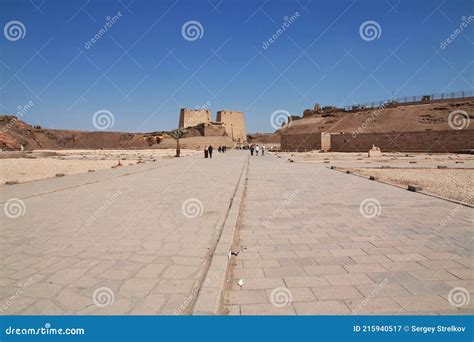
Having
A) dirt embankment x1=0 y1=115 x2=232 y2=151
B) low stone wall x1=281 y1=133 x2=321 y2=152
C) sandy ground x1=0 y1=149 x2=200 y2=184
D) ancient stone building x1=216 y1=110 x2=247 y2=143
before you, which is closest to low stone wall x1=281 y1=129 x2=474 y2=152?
low stone wall x1=281 y1=133 x2=321 y2=152

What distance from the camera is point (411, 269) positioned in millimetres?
3783

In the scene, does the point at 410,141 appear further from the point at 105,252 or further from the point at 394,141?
the point at 105,252

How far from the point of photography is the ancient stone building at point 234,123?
93812 millimetres

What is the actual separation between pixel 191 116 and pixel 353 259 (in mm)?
91726

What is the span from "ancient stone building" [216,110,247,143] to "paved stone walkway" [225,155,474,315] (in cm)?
8735

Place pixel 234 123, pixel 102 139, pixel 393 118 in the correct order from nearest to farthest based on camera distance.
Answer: pixel 393 118 → pixel 102 139 → pixel 234 123

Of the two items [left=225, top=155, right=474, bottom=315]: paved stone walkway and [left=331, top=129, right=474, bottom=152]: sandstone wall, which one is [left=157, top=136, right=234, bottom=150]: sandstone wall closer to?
[left=331, top=129, right=474, bottom=152]: sandstone wall

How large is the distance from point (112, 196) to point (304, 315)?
7208mm

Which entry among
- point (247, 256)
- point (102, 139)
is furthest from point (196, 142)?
point (247, 256)

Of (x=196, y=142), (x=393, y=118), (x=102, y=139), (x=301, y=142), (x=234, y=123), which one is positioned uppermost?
(x=234, y=123)

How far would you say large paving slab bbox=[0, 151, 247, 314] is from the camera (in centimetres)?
299

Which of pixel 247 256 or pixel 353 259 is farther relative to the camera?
pixel 247 256

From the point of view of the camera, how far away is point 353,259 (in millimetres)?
4094
